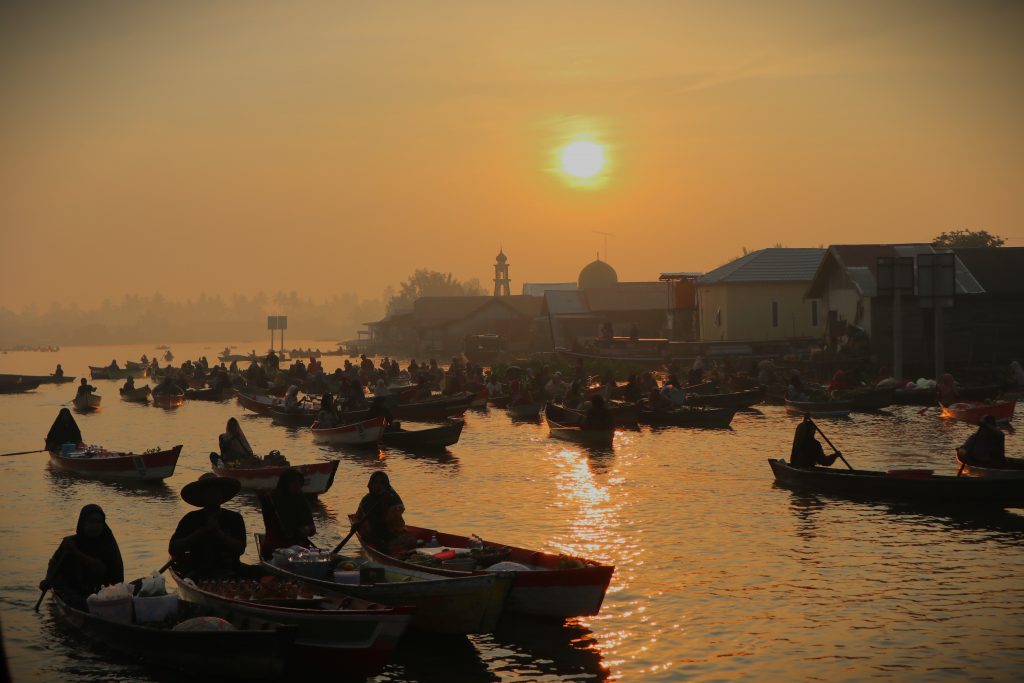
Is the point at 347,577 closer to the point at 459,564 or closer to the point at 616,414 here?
the point at 459,564

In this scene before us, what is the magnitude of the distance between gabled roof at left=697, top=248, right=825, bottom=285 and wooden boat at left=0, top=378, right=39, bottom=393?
4486cm

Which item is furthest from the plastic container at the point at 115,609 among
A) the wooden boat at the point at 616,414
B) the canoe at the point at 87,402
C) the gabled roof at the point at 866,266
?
the canoe at the point at 87,402

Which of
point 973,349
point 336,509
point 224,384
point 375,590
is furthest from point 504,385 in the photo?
point 375,590

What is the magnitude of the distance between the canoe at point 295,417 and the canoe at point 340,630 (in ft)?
108

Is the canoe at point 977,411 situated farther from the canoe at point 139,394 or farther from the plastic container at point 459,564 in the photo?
the canoe at point 139,394

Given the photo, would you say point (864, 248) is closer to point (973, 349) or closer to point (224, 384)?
point (973, 349)

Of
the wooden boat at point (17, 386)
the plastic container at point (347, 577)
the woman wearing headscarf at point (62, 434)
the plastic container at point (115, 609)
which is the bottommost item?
the plastic container at point (115, 609)

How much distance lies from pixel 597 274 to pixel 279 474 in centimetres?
9641

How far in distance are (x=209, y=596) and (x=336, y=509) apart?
1281 centimetres

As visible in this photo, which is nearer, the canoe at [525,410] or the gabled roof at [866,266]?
the canoe at [525,410]

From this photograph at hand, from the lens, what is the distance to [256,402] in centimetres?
5547

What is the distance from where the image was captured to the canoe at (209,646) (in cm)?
1347

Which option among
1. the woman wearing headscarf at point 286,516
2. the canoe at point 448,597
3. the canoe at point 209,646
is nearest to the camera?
the canoe at point 209,646

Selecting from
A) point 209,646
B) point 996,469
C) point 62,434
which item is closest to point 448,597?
point 209,646
